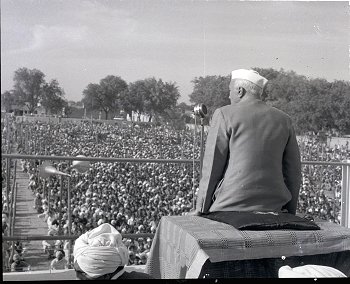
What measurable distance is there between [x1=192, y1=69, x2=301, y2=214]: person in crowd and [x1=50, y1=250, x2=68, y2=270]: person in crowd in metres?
0.99

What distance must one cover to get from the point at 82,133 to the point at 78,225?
744 mm

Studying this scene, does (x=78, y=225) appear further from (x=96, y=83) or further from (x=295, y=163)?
(x=295, y=163)

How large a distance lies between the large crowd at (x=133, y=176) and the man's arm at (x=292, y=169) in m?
0.27

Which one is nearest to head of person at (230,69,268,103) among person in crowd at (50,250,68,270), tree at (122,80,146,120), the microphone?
the microphone

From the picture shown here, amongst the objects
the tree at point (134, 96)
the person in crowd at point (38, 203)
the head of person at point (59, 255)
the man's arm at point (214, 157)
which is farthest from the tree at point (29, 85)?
the head of person at point (59, 255)

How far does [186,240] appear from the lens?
2113 mm

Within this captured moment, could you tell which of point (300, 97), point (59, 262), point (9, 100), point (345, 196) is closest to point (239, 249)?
point (300, 97)

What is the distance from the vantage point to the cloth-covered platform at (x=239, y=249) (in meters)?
2.06

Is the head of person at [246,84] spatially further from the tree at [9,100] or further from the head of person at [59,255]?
the head of person at [59,255]

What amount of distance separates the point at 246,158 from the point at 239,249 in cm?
48

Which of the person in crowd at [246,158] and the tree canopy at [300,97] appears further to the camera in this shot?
the tree canopy at [300,97]

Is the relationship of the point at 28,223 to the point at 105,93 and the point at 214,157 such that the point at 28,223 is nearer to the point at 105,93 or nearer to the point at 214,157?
the point at 105,93

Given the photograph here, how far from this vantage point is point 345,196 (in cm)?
382

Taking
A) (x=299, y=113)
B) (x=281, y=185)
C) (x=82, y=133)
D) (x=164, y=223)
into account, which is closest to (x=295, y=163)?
(x=281, y=185)
